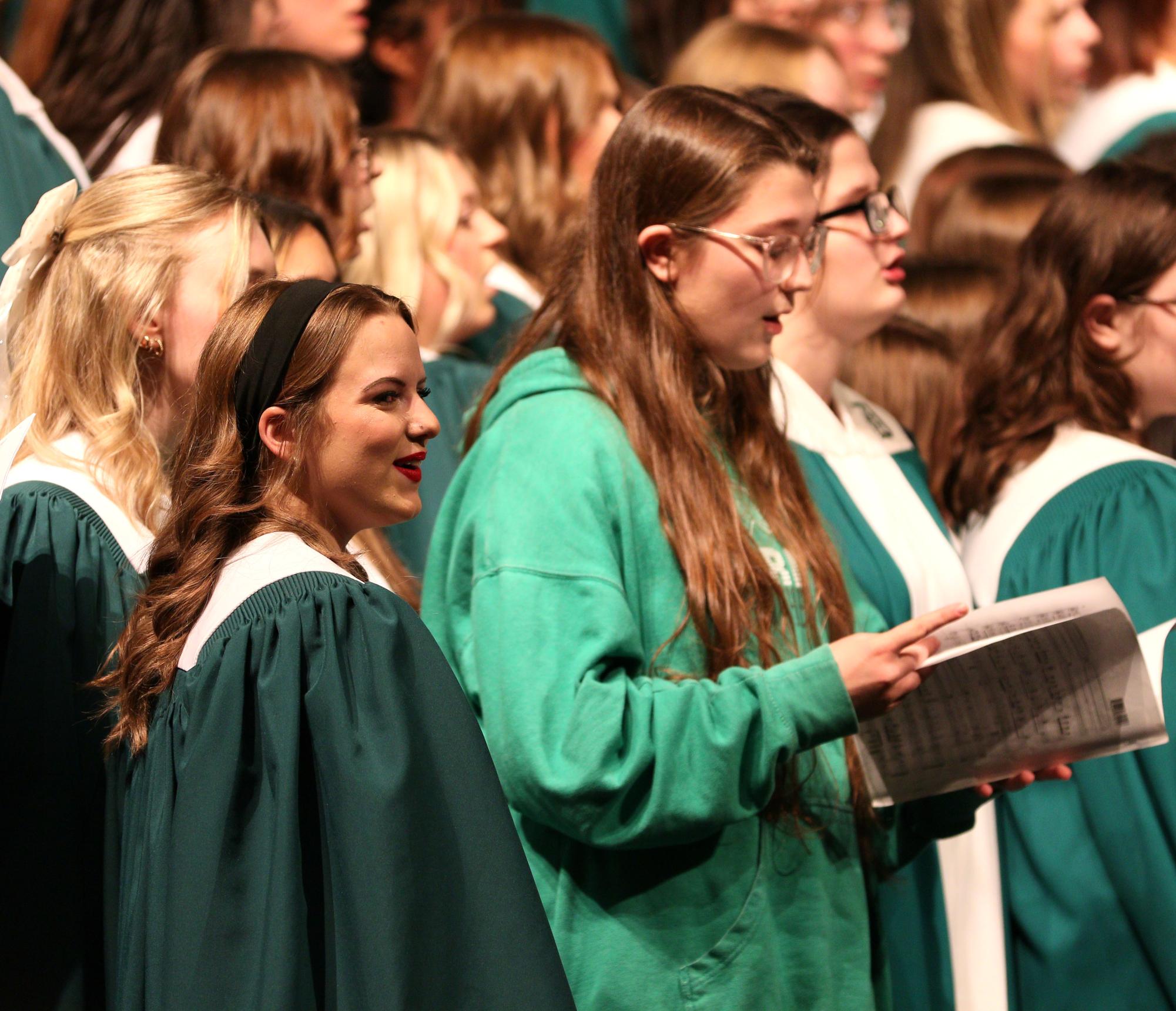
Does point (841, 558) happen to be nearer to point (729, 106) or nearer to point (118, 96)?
point (729, 106)

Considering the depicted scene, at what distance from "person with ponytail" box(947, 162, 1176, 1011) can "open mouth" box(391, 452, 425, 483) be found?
1333 millimetres

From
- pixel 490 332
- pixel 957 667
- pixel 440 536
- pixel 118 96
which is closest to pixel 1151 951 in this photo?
pixel 957 667

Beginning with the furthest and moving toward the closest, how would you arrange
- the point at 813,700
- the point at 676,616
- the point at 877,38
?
the point at 877,38
the point at 676,616
the point at 813,700

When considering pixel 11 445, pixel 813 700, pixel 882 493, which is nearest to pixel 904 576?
pixel 882 493

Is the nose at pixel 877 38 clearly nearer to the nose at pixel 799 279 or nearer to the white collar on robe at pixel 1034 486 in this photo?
the white collar on robe at pixel 1034 486

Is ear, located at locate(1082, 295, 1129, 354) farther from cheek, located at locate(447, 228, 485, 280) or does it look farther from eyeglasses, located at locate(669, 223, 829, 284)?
cheek, located at locate(447, 228, 485, 280)

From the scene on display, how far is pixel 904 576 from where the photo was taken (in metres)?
2.75

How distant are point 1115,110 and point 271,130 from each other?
118 inches

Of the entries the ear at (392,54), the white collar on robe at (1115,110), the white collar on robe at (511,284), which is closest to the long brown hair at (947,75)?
the white collar on robe at (1115,110)

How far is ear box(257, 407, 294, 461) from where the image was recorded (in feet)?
5.97

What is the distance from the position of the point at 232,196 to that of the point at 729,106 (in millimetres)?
749

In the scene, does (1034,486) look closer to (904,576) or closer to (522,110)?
(904,576)

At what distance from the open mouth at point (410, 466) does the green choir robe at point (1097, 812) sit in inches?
52.4

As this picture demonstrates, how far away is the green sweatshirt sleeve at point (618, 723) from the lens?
1986 millimetres
